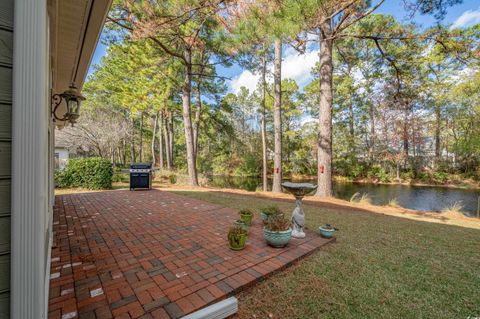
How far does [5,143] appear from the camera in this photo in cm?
79

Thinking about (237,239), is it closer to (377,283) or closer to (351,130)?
(377,283)

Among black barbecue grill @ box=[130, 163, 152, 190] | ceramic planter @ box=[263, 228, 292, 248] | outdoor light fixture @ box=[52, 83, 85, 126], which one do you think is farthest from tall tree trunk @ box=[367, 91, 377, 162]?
outdoor light fixture @ box=[52, 83, 85, 126]

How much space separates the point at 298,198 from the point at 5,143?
3121 mm

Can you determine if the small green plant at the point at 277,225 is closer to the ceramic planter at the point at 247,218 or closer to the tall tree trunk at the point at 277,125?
the ceramic planter at the point at 247,218

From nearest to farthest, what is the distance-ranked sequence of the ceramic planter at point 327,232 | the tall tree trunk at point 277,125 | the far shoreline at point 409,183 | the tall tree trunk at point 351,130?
the ceramic planter at point 327,232 < the tall tree trunk at point 277,125 < the far shoreline at point 409,183 < the tall tree trunk at point 351,130

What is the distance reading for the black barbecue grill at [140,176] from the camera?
25.8 feet

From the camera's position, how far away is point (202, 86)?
12602 millimetres

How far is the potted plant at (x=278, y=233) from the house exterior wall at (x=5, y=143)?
2.47 m

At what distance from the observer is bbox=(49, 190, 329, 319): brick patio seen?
5.87ft

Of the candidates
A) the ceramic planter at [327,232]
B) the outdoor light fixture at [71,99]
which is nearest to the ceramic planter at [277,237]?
the ceramic planter at [327,232]

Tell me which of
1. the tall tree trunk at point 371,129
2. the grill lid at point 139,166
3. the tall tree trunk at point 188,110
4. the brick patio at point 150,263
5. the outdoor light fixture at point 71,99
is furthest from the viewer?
the tall tree trunk at point 371,129

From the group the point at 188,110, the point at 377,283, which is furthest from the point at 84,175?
the point at 377,283

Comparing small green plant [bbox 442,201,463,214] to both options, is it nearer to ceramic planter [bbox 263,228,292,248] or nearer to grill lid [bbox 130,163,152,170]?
ceramic planter [bbox 263,228,292,248]

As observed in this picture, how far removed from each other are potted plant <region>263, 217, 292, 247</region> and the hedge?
7.84 m
